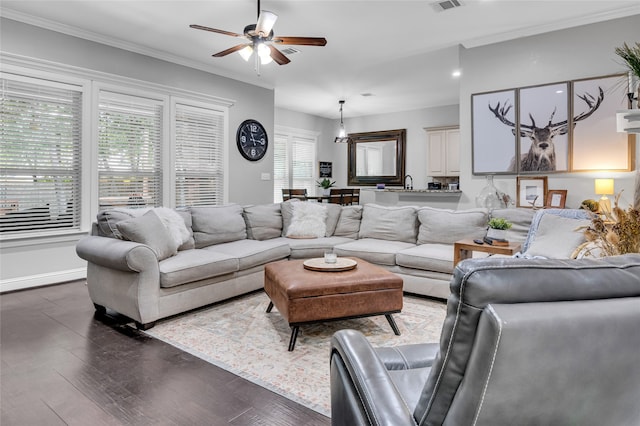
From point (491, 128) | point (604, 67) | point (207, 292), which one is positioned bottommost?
point (207, 292)

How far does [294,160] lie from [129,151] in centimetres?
480

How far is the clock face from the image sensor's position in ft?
20.5

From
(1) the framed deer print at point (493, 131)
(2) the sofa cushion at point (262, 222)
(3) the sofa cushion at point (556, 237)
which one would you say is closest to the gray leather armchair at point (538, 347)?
(3) the sofa cushion at point (556, 237)

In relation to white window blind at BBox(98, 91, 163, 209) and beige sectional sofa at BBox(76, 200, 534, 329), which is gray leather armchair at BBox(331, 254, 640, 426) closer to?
beige sectional sofa at BBox(76, 200, 534, 329)

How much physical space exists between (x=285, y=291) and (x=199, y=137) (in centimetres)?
390

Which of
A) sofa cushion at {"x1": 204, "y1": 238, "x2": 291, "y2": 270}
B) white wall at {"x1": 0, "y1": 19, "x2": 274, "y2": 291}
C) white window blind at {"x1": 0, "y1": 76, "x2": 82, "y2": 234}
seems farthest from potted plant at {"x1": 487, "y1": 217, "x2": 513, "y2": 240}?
white window blind at {"x1": 0, "y1": 76, "x2": 82, "y2": 234}

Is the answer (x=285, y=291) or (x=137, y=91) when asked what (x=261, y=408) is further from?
(x=137, y=91)

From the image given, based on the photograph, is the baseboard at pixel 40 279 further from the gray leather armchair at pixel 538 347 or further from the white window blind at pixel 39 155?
the gray leather armchair at pixel 538 347

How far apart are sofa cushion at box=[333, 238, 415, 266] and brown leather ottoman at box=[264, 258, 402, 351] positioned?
39.1 inches

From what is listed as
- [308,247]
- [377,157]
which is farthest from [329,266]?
[377,157]

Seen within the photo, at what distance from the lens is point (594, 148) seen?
4.06 m

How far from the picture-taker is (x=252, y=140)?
6426mm

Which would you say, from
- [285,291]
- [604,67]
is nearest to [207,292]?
[285,291]

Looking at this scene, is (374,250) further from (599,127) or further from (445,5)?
(599,127)
